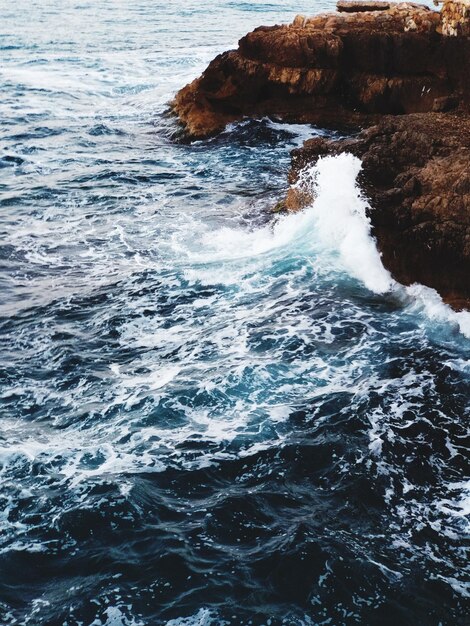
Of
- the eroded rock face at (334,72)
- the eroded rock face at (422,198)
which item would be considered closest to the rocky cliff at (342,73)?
the eroded rock face at (334,72)

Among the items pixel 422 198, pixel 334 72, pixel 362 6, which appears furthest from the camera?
pixel 362 6

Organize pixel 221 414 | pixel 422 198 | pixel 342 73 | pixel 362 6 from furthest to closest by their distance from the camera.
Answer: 1. pixel 362 6
2. pixel 342 73
3. pixel 422 198
4. pixel 221 414

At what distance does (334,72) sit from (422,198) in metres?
10.2

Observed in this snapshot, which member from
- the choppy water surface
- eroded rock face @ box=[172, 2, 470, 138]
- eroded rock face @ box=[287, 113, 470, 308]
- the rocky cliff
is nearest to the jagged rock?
the rocky cliff

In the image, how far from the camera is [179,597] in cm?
625

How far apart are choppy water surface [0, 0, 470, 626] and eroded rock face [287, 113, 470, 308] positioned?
43cm

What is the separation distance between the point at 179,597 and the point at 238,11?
45366mm

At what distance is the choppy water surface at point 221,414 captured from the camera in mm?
6371

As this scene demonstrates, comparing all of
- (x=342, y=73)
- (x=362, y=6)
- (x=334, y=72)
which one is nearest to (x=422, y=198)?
(x=334, y=72)

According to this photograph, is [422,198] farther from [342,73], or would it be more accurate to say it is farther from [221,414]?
[342,73]

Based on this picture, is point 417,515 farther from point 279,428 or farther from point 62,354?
point 62,354

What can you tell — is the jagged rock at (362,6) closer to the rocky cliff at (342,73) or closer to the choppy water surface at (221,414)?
the rocky cliff at (342,73)

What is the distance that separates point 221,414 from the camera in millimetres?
8719

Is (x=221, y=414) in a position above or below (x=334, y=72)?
below
